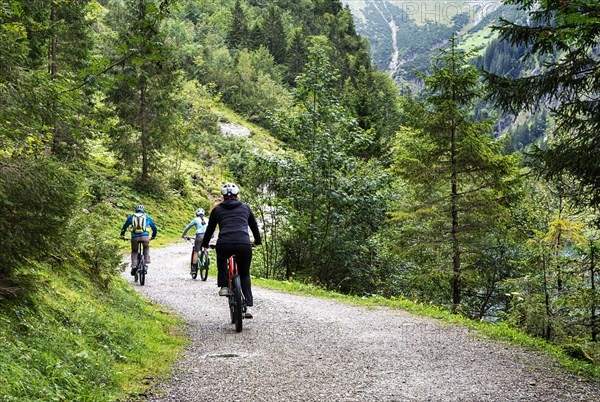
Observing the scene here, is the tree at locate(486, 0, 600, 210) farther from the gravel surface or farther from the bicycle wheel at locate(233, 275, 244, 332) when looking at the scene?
the bicycle wheel at locate(233, 275, 244, 332)

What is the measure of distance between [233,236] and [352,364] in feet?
9.57

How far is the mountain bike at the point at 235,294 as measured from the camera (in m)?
7.66

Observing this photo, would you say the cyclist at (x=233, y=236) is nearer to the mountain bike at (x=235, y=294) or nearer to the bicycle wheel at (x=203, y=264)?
the mountain bike at (x=235, y=294)

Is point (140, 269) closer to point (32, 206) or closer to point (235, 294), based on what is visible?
point (235, 294)

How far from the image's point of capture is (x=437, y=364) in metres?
6.09

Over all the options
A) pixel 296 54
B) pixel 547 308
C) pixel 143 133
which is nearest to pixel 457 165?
pixel 547 308

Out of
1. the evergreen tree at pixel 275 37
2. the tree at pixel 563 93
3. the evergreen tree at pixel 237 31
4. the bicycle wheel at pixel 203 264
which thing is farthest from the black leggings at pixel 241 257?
the evergreen tree at pixel 237 31

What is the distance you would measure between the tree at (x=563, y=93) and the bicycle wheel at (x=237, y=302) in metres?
5.46

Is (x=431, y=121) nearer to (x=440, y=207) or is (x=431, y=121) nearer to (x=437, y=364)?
(x=440, y=207)

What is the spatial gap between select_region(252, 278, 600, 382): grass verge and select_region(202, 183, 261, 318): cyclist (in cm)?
404

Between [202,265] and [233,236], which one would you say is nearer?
[233,236]

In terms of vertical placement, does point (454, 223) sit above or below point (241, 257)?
above

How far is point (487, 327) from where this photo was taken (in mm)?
8688

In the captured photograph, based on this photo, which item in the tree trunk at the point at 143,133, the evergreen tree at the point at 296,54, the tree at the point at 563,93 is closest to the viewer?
the tree at the point at 563,93
